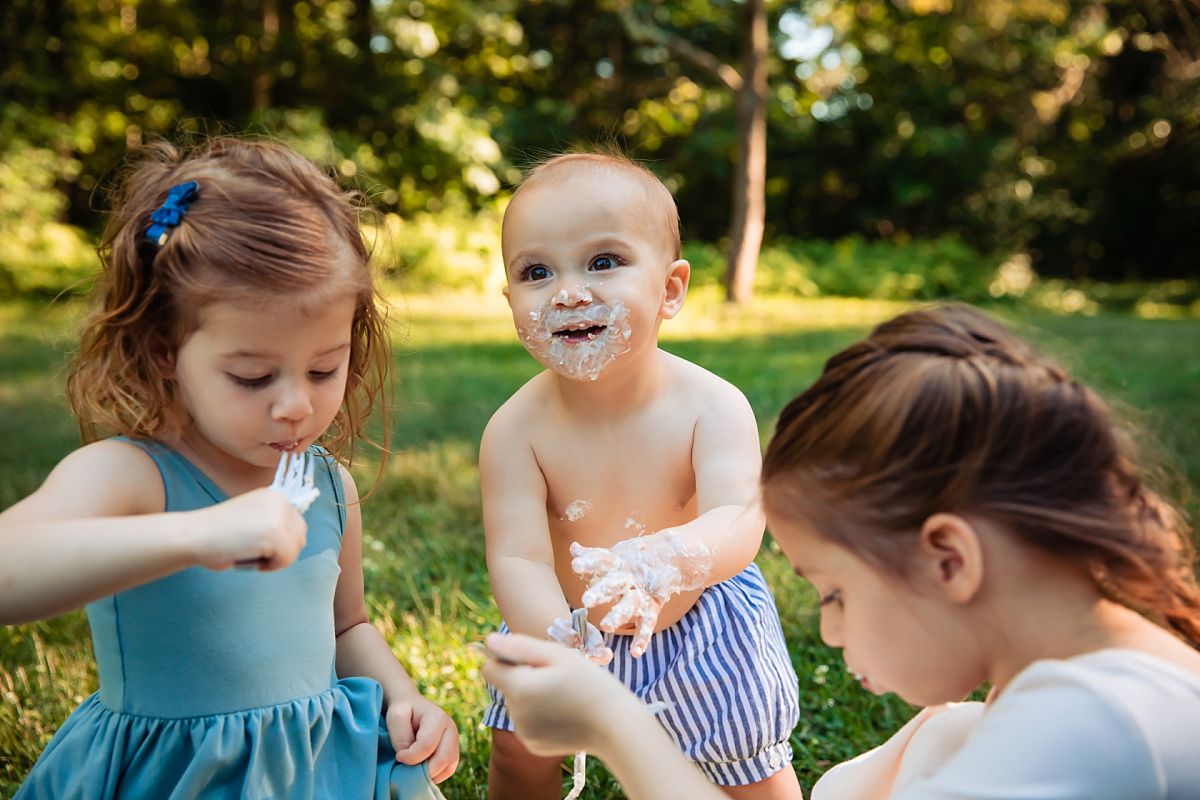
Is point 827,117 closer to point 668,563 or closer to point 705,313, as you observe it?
point 705,313

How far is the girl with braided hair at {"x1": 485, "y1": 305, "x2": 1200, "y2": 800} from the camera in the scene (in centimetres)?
116

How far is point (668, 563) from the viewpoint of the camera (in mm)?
1794

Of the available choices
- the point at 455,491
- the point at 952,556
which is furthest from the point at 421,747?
the point at 455,491

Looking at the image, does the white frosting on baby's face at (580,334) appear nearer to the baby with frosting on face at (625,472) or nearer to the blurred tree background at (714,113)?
the baby with frosting on face at (625,472)

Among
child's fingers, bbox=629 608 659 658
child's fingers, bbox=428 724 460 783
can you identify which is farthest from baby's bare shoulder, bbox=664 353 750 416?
child's fingers, bbox=428 724 460 783

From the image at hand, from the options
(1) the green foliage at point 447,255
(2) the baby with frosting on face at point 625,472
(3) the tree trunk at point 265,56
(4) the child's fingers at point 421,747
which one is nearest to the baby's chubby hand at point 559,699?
(4) the child's fingers at point 421,747

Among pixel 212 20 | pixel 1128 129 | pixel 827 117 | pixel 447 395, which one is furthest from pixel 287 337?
pixel 1128 129

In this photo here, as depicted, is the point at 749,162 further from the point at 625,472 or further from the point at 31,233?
the point at 625,472

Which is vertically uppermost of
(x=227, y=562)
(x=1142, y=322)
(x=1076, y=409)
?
(x=1076, y=409)

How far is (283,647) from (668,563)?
62 cm

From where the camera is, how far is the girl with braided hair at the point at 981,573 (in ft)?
3.81

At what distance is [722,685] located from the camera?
2004mm

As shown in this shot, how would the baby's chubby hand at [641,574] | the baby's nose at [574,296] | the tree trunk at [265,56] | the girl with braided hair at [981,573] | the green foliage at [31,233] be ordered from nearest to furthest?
the girl with braided hair at [981,573] < the baby's chubby hand at [641,574] < the baby's nose at [574,296] < the green foliage at [31,233] < the tree trunk at [265,56]

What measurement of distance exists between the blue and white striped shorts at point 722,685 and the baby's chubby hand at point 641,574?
7.9 inches
